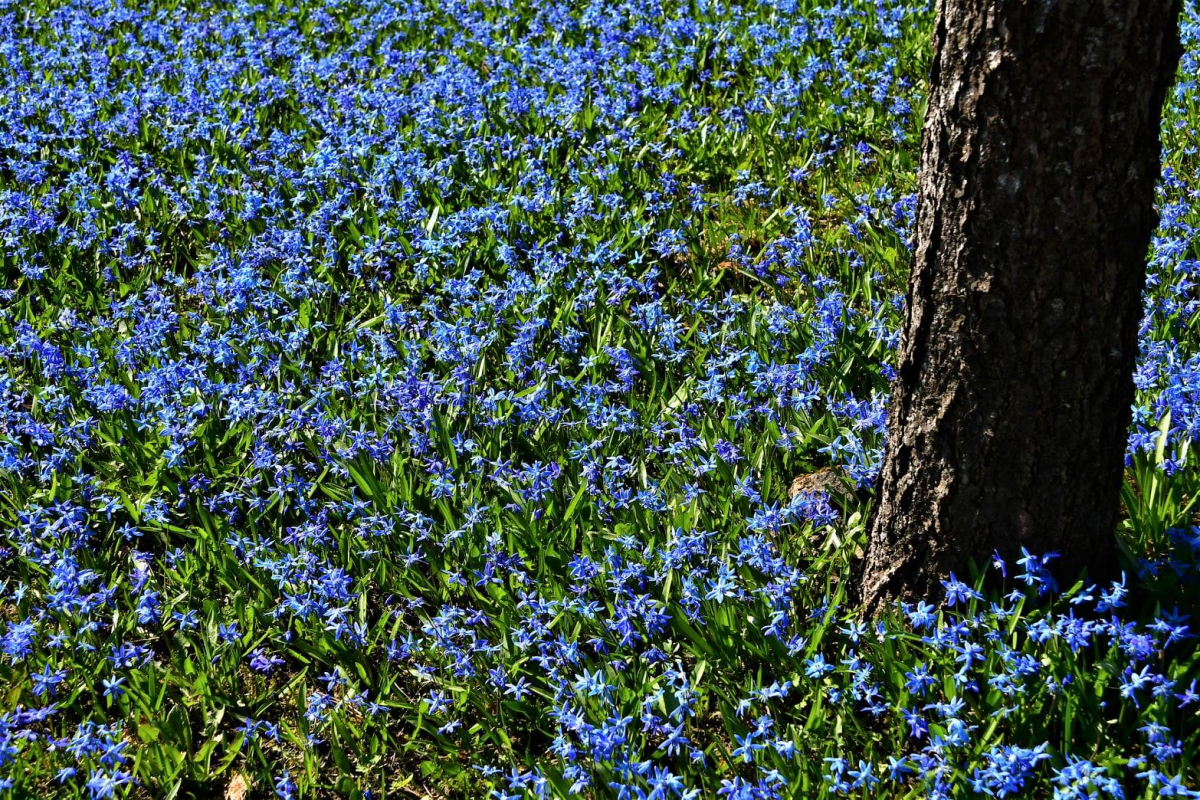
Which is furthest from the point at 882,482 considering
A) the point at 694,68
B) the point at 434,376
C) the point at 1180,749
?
the point at 694,68

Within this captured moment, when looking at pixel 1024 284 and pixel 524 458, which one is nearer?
pixel 1024 284

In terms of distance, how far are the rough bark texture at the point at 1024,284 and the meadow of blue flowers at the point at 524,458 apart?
209 mm

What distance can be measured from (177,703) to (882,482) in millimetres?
2099

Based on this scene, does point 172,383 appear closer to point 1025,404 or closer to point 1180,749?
point 1025,404

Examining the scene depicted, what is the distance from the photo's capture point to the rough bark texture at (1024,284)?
2.55m

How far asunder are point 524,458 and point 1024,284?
1.92 meters

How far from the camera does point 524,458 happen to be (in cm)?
407

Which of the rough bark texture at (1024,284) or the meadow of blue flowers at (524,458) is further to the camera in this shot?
the meadow of blue flowers at (524,458)

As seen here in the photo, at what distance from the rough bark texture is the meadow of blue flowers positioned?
209 mm

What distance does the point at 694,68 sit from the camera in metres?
6.71

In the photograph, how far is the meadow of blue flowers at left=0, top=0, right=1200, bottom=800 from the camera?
9.57 feet

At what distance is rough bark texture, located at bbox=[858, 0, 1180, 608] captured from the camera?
2551 mm

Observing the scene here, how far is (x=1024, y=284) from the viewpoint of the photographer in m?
2.75

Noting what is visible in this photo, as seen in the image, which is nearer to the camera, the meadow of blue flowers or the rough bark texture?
the rough bark texture
